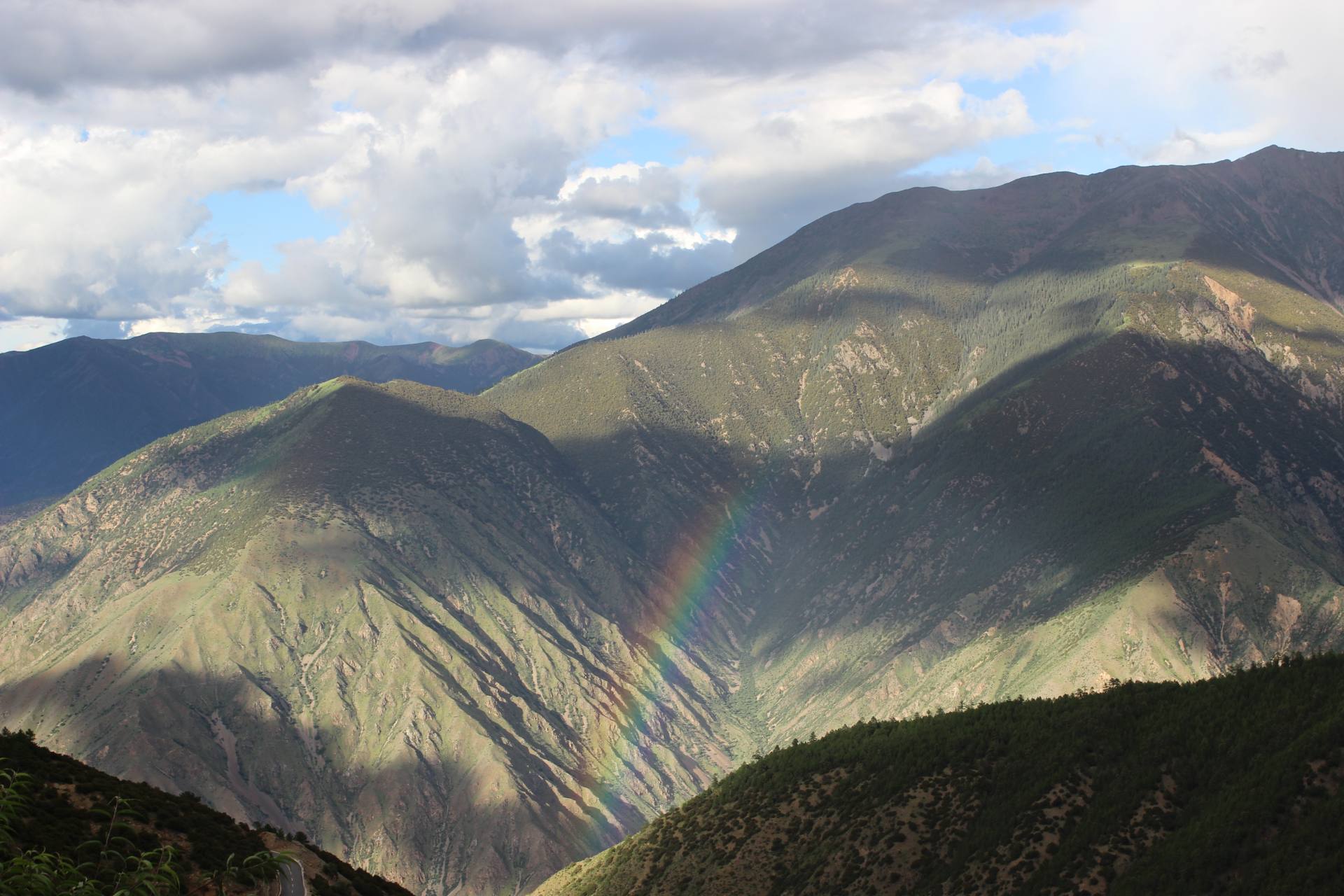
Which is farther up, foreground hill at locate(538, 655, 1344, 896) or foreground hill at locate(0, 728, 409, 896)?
foreground hill at locate(0, 728, 409, 896)

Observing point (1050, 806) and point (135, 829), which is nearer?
point (135, 829)

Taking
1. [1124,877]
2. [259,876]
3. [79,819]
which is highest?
[79,819]

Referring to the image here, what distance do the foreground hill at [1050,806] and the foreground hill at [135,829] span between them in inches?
1766

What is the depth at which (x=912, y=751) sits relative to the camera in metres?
118

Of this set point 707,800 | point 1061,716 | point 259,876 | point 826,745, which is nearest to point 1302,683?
point 1061,716

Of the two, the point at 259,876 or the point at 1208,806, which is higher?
the point at 259,876

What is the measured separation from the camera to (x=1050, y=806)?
98.1 meters

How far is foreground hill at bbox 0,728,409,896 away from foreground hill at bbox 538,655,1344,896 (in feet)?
147

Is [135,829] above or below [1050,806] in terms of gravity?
above

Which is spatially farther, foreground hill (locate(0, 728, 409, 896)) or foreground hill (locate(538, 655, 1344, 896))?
foreground hill (locate(538, 655, 1344, 896))

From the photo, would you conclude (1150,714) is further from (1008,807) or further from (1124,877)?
(1124,877)

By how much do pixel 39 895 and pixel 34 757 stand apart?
140 feet

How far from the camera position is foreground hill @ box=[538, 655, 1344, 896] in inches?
3110

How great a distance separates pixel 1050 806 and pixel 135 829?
69.5 meters
